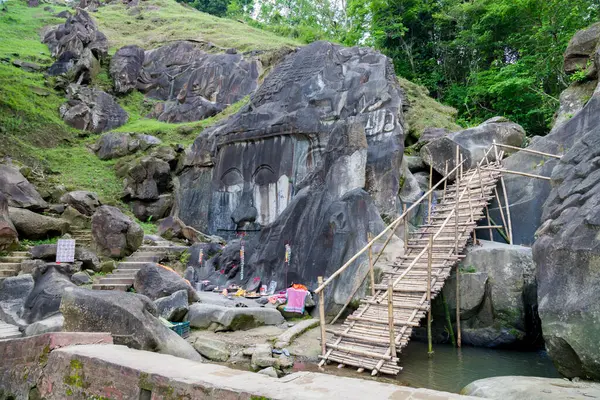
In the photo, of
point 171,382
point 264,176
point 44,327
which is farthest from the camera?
point 264,176

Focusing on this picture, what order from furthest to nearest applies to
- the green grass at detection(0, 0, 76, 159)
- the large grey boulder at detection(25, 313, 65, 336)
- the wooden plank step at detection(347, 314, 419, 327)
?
the green grass at detection(0, 0, 76, 159) < the wooden plank step at detection(347, 314, 419, 327) < the large grey boulder at detection(25, 313, 65, 336)

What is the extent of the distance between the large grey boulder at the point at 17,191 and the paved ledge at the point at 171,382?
1062 cm

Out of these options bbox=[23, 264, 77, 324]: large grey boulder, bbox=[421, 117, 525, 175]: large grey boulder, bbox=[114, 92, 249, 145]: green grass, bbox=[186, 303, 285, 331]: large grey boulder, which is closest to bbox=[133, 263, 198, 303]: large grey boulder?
bbox=[186, 303, 285, 331]: large grey boulder

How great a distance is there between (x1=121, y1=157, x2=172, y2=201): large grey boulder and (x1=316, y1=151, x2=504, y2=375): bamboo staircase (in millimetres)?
13118

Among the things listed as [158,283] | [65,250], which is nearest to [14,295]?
[65,250]

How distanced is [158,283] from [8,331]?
131 inches

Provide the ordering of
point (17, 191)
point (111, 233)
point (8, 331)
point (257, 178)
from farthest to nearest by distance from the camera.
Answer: point (257, 178), point (17, 191), point (111, 233), point (8, 331)

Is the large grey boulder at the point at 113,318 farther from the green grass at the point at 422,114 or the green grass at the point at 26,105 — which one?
the green grass at the point at 422,114

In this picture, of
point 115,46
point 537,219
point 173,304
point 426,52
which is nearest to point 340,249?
point 173,304

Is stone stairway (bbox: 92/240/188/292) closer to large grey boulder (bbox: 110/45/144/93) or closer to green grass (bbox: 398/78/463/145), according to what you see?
green grass (bbox: 398/78/463/145)

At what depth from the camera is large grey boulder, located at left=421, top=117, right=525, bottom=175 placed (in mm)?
14955

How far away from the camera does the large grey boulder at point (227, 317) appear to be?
30.8ft

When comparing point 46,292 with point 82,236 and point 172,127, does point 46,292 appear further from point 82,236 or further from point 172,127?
point 172,127

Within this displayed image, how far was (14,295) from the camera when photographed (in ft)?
30.3
